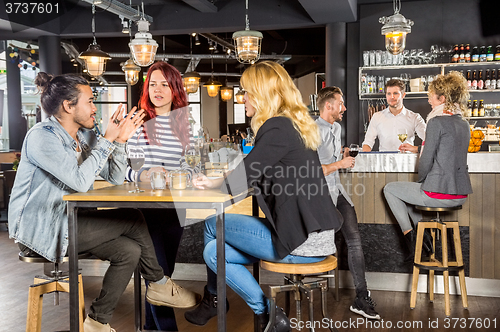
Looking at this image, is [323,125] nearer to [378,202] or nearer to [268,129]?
[378,202]

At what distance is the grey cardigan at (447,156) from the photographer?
3.24 m

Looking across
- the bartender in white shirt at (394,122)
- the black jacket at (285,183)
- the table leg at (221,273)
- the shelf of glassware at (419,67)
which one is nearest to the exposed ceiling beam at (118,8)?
the shelf of glassware at (419,67)

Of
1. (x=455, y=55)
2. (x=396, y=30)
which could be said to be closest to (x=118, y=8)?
(x=396, y=30)

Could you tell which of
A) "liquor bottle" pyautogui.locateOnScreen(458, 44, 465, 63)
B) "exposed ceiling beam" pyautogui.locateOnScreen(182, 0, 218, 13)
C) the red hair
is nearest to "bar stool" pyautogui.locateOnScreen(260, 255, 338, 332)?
the red hair

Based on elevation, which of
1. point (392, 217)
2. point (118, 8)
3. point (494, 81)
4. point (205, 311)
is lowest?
point (205, 311)

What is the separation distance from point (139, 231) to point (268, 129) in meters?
0.90

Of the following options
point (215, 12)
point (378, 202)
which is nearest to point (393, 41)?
point (378, 202)

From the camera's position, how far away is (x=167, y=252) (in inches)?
110

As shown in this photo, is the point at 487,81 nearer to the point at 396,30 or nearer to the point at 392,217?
the point at 396,30

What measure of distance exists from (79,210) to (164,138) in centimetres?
75

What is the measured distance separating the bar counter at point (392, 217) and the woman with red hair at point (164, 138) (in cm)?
139

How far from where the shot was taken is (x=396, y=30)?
4809mm

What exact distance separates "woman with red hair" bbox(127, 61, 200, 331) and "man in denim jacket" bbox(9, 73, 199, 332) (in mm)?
223

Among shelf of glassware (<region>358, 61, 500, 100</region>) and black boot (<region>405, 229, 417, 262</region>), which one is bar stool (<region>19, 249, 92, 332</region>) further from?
shelf of glassware (<region>358, 61, 500, 100</region>)
